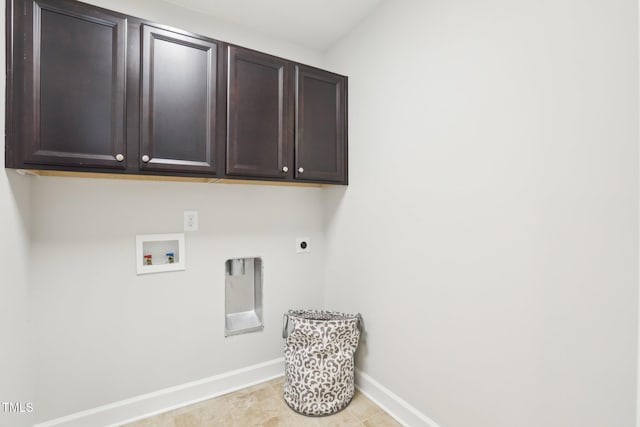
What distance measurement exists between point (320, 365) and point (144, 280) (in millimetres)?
1170

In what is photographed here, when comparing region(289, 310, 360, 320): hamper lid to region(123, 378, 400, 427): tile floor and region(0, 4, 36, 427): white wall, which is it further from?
region(0, 4, 36, 427): white wall

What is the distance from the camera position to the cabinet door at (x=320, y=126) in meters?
1.89

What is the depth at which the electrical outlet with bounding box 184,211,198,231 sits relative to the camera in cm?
189

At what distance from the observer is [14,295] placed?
4.25 ft

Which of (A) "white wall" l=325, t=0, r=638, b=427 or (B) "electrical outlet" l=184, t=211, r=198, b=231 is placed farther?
(B) "electrical outlet" l=184, t=211, r=198, b=231

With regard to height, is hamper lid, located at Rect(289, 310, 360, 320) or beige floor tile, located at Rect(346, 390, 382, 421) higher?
hamper lid, located at Rect(289, 310, 360, 320)

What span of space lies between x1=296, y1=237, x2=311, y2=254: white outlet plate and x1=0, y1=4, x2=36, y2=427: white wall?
1.52 meters

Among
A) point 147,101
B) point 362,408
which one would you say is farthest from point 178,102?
point 362,408

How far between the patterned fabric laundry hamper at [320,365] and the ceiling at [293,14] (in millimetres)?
1948

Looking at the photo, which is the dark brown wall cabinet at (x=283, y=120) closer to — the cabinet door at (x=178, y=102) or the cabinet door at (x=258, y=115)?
the cabinet door at (x=258, y=115)

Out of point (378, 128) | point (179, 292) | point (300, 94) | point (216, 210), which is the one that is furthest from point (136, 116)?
point (378, 128)

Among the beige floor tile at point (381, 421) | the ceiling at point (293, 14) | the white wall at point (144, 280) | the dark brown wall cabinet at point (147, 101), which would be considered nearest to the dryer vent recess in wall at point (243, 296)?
the white wall at point (144, 280)

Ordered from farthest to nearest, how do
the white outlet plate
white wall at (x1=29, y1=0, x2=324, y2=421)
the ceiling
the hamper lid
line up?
the white outlet plate, the hamper lid, the ceiling, white wall at (x1=29, y1=0, x2=324, y2=421)

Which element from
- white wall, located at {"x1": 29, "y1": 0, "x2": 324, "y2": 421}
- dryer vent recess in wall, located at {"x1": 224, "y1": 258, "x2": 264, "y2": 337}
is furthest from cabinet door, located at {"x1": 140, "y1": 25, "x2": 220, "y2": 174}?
dryer vent recess in wall, located at {"x1": 224, "y1": 258, "x2": 264, "y2": 337}
